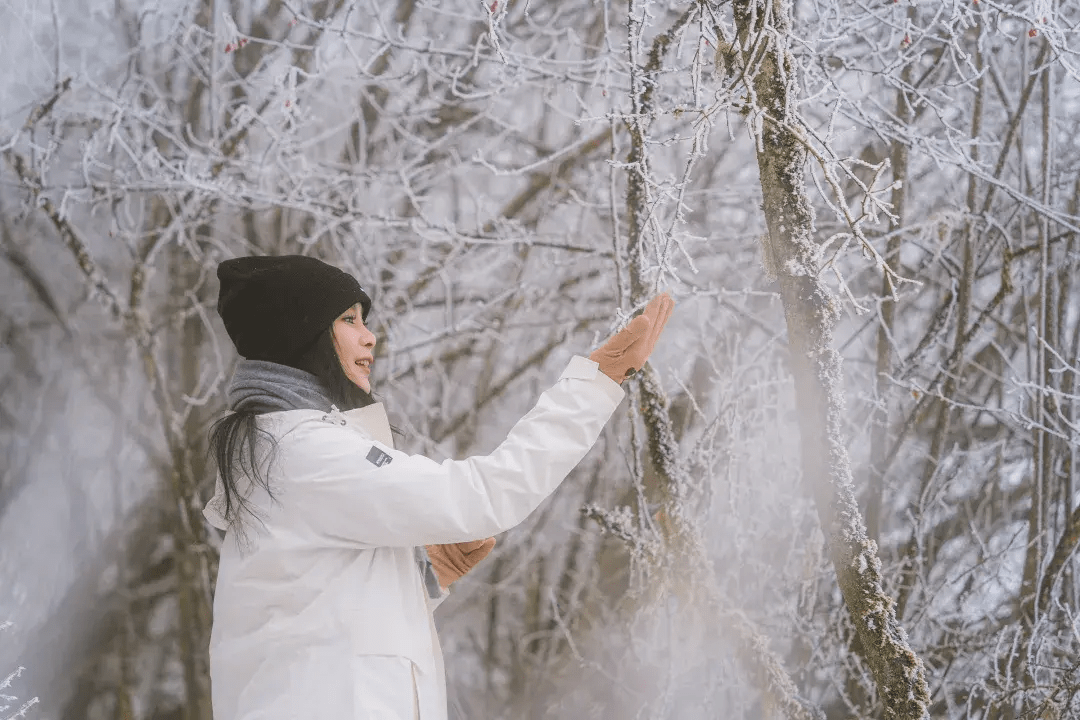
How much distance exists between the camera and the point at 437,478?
137 centimetres

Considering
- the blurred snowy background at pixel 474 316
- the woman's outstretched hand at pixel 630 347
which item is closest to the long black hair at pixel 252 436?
the woman's outstretched hand at pixel 630 347

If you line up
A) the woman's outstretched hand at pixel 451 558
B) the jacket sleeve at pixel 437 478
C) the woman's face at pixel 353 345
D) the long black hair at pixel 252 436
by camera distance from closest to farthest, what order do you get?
1. the jacket sleeve at pixel 437 478
2. the long black hair at pixel 252 436
3. the woman's face at pixel 353 345
4. the woman's outstretched hand at pixel 451 558

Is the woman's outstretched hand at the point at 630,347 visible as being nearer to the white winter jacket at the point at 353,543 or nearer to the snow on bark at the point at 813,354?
the white winter jacket at the point at 353,543

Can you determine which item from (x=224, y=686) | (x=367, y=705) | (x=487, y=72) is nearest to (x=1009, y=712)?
(x=367, y=705)

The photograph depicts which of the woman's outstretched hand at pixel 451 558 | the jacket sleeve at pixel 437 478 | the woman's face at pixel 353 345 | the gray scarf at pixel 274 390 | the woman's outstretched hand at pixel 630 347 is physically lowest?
the woman's outstretched hand at pixel 451 558

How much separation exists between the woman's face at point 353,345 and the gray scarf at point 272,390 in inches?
3.1

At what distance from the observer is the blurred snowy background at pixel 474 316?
298cm

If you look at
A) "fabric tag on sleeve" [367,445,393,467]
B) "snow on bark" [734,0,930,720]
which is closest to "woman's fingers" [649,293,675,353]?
"snow on bark" [734,0,930,720]

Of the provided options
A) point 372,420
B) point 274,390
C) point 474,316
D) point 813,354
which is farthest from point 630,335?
point 474,316

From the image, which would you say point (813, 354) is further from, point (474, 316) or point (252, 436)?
point (474, 316)

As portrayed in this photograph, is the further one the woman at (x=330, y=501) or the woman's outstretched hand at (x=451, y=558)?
the woman's outstretched hand at (x=451, y=558)

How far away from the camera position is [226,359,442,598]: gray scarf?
150 centimetres

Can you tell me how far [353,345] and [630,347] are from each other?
21.2 inches

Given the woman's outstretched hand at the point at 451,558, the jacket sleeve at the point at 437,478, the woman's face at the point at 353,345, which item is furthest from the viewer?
the woman's outstretched hand at the point at 451,558
